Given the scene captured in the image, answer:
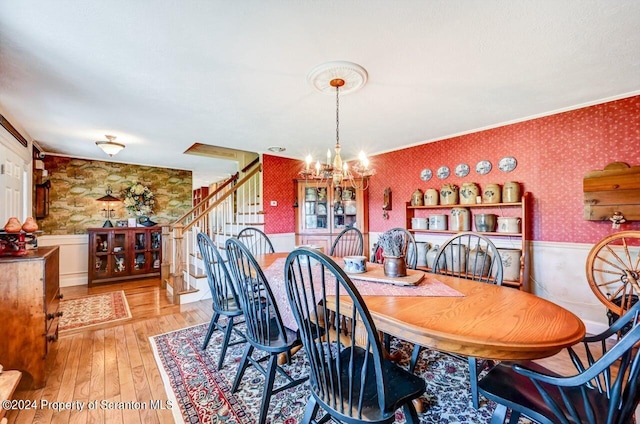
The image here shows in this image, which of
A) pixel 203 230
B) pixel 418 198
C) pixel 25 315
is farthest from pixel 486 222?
pixel 25 315

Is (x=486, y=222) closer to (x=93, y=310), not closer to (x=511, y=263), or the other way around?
(x=511, y=263)

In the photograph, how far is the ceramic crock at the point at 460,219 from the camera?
3598mm

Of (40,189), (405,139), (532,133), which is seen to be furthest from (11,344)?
(532,133)

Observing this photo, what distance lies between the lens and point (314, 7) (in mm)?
1466

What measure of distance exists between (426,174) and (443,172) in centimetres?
25

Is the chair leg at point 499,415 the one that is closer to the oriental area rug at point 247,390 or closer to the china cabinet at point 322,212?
the oriental area rug at point 247,390

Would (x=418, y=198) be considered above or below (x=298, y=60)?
below

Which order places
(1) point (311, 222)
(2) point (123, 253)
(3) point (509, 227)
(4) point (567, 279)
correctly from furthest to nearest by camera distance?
(2) point (123, 253) < (1) point (311, 222) < (3) point (509, 227) < (4) point (567, 279)

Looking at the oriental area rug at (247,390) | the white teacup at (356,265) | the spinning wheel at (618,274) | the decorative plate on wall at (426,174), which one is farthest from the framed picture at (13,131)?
the spinning wheel at (618,274)

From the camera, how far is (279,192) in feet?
16.1

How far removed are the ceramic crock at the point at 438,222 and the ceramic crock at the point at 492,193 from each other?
0.56m

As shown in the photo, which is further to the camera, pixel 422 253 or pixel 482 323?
pixel 422 253

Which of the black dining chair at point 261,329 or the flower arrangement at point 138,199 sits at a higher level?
the flower arrangement at point 138,199

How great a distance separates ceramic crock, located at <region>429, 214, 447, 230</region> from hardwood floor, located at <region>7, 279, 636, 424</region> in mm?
1820
